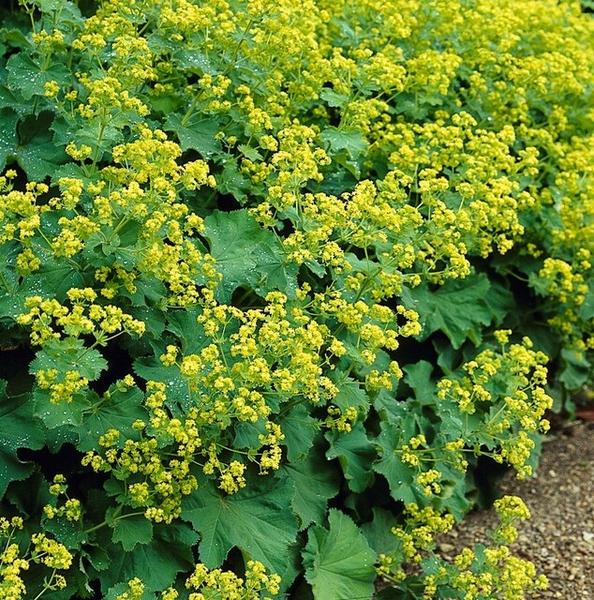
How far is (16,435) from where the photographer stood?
156 inches

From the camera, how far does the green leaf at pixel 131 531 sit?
381 cm

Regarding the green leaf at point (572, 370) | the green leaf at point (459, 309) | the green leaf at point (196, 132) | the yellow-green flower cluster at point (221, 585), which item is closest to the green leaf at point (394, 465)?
the green leaf at point (459, 309)

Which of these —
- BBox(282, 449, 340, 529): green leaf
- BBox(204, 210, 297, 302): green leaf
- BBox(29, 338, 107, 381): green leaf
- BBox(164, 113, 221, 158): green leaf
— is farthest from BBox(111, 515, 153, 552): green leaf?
BBox(164, 113, 221, 158): green leaf

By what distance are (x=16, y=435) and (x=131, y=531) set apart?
54 centimetres

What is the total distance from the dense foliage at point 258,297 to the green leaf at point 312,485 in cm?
1

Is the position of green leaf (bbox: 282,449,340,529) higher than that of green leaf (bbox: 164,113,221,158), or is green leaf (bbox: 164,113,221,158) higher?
green leaf (bbox: 164,113,221,158)

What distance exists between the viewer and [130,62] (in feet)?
14.5

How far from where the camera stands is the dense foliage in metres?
3.76

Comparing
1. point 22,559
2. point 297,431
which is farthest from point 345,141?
point 22,559

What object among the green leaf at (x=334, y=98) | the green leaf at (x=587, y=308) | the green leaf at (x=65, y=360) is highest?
the green leaf at (x=334, y=98)

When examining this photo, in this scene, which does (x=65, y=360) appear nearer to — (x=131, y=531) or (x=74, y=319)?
(x=74, y=319)

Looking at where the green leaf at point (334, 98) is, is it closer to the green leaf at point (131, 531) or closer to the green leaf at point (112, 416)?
the green leaf at point (112, 416)

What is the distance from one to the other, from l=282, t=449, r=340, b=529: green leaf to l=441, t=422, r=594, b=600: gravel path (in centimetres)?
113

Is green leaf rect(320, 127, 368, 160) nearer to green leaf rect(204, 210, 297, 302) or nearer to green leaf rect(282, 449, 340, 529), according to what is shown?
green leaf rect(204, 210, 297, 302)
